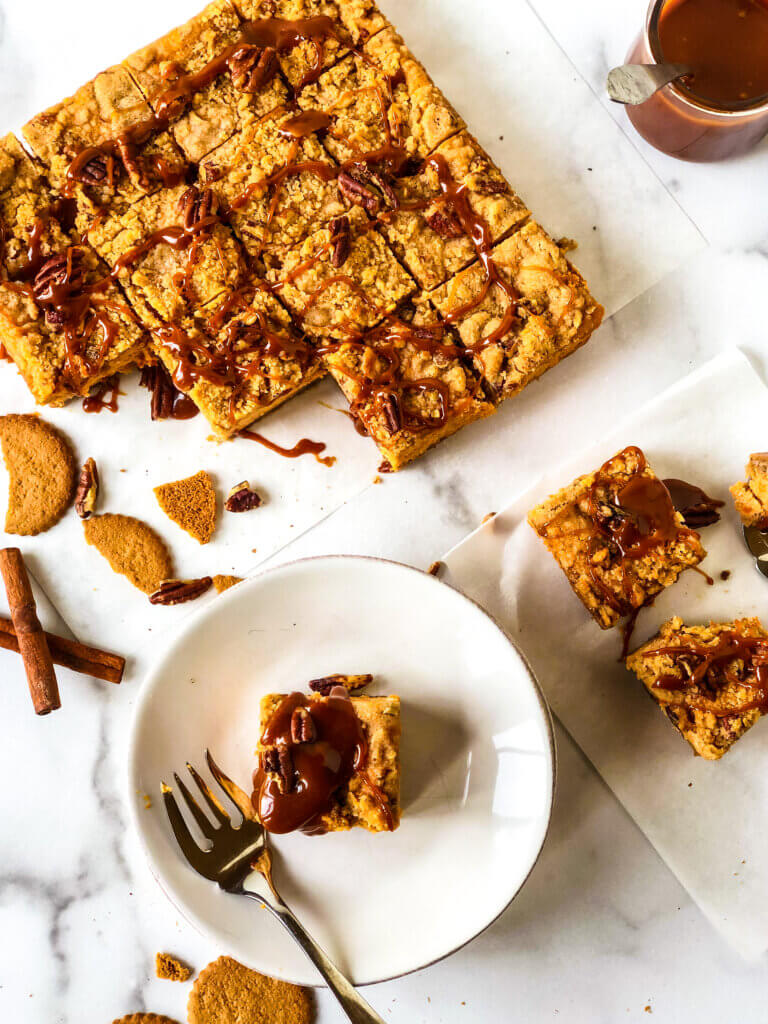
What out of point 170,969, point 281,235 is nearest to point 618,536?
point 281,235

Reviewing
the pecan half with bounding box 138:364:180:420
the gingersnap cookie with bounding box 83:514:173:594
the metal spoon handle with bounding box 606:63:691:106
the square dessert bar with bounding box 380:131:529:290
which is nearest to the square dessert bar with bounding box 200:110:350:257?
the square dessert bar with bounding box 380:131:529:290

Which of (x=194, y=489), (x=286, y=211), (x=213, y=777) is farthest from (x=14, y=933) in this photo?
(x=286, y=211)

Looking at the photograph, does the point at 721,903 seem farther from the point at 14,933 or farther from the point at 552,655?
the point at 14,933

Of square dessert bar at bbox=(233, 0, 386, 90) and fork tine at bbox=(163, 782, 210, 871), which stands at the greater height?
square dessert bar at bbox=(233, 0, 386, 90)

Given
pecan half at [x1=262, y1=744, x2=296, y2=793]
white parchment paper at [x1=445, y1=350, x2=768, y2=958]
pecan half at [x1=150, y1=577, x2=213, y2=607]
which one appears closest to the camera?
pecan half at [x1=262, y1=744, x2=296, y2=793]

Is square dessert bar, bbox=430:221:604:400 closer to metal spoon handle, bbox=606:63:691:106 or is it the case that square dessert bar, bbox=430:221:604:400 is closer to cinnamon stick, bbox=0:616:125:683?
metal spoon handle, bbox=606:63:691:106

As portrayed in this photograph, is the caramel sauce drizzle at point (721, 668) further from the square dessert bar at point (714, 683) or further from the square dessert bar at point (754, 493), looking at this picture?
the square dessert bar at point (754, 493)

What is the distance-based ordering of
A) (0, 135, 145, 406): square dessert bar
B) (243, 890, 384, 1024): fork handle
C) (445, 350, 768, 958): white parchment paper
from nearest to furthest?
1. (243, 890, 384, 1024): fork handle
2. (0, 135, 145, 406): square dessert bar
3. (445, 350, 768, 958): white parchment paper
